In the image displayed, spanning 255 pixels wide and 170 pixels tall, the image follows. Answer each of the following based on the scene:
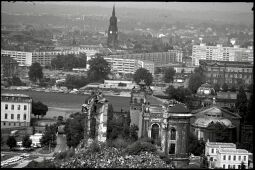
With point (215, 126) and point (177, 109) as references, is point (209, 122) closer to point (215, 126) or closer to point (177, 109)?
point (215, 126)

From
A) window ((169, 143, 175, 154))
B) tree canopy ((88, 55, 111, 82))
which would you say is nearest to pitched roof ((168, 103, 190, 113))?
window ((169, 143, 175, 154))

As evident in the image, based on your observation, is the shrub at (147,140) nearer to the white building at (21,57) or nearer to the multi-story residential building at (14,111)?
the multi-story residential building at (14,111)

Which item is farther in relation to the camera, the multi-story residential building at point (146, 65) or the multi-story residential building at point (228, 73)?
the multi-story residential building at point (146, 65)

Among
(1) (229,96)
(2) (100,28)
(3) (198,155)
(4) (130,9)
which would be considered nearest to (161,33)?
(2) (100,28)

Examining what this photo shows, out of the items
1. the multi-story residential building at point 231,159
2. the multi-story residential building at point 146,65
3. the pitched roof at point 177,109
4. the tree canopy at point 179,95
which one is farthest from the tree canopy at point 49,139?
the multi-story residential building at point 146,65

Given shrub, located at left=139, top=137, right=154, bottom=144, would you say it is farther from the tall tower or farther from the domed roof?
the tall tower

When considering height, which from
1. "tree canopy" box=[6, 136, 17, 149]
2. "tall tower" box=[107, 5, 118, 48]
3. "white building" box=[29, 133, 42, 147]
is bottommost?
"white building" box=[29, 133, 42, 147]
